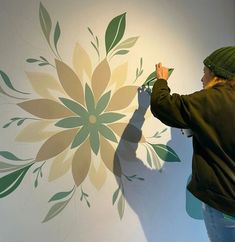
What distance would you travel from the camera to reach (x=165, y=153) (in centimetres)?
153

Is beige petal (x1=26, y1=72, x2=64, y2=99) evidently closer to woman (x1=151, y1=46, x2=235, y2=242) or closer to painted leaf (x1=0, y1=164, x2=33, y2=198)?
painted leaf (x1=0, y1=164, x2=33, y2=198)

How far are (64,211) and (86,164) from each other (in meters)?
0.21

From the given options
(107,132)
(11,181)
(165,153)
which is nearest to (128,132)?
(107,132)

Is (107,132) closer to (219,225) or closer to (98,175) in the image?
(98,175)

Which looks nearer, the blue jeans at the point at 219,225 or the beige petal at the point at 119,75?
the blue jeans at the point at 219,225

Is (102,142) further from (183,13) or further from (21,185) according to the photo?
(183,13)

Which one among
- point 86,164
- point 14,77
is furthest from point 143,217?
point 14,77

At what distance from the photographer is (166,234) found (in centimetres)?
153

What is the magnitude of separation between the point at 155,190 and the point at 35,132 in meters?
0.62

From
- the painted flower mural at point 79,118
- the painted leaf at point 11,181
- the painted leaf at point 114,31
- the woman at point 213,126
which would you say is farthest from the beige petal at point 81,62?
the painted leaf at point 11,181

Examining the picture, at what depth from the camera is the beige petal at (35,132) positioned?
4.05 feet

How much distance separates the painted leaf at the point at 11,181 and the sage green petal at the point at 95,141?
0.92 feet

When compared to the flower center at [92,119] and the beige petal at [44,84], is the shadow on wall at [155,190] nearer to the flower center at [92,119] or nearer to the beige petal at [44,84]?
the flower center at [92,119]

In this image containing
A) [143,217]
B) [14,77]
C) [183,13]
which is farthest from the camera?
[183,13]
